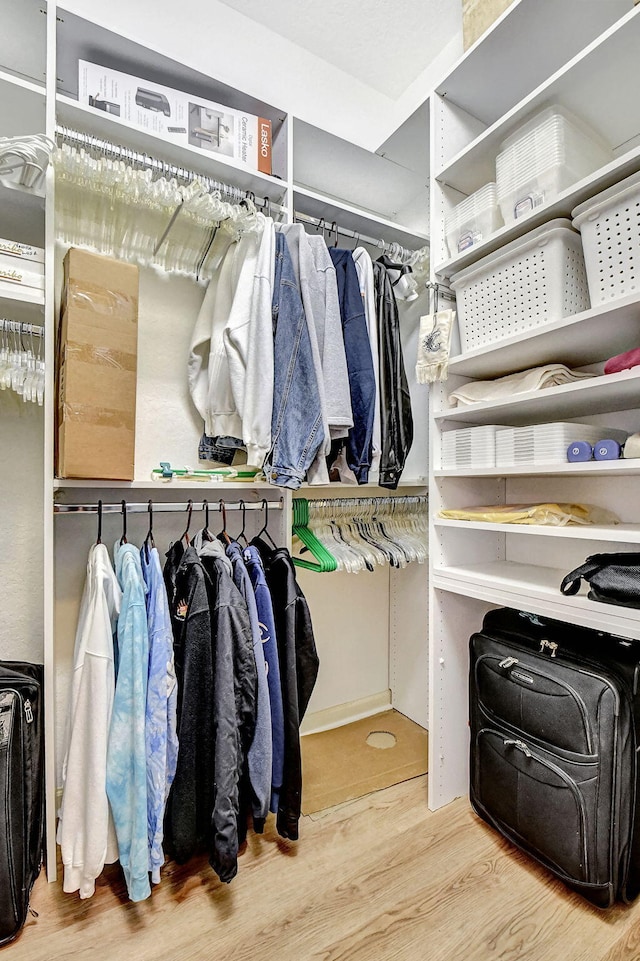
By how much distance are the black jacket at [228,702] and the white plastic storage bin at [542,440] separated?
87cm

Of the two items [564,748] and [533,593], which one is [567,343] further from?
[564,748]

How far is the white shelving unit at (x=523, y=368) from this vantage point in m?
1.14

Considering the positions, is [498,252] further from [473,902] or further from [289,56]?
[473,902]

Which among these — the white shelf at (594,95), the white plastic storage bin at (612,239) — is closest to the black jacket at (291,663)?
the white plastic storage bin at (612,239)

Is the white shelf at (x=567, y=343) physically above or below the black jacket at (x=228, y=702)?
above

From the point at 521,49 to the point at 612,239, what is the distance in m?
0.75

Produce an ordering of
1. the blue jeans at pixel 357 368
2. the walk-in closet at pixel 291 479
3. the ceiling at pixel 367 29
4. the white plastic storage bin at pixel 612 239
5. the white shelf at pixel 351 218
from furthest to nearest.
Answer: the ceiling at pixel 367 29 < the white shelf at pixel 351 218 < the blue jeans at pixel 357 368 < the walk-in closet at pixel 291 479 < the white plastic storage bin at pixel 612 239

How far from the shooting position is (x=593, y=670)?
3.87 feet

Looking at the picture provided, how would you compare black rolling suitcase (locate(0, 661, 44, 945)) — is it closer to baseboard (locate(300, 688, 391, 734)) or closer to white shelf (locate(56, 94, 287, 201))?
baseboard (locate(300, 688, 391, 734))

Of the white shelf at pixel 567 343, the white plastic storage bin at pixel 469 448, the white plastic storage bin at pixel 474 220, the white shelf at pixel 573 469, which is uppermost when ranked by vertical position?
the white plastic storage bin at pixel 474 220

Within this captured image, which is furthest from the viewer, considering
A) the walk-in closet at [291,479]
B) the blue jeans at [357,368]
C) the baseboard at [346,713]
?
the baseboard at [346,713]

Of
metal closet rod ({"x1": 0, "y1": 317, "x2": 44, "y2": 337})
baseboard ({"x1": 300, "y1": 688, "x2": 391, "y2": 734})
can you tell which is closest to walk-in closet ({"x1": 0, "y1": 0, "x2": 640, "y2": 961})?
metal closet rod ({"x1": 0, "y1": 317, "x2": 44, "y2": 337})

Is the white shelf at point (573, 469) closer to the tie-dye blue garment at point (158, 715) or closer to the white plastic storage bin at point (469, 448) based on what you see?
the white plastic storage bin at point (469, 448)

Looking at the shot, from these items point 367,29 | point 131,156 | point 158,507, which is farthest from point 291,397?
point 367,29
